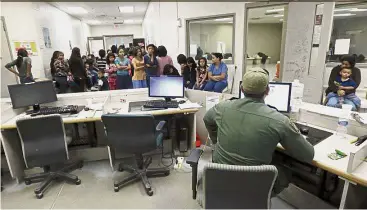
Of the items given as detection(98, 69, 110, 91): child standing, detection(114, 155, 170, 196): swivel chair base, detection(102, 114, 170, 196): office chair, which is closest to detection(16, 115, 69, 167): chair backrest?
detection(102, 114, 170, 196): office chair

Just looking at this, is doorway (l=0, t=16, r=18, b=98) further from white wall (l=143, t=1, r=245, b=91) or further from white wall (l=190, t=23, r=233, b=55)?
white wall (l=190, t=23, r=233, b=55)

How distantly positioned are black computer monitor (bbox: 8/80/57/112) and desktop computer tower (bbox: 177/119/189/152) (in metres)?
1.57

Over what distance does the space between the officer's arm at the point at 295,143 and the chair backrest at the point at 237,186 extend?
27 cm

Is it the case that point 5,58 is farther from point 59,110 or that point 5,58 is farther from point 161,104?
point 161,104

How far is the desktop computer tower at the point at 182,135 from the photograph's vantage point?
2854mm

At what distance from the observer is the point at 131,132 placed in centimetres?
202

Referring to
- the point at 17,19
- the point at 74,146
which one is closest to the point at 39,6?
the point at 17,19

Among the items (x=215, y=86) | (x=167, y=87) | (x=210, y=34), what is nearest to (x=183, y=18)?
(x=210, y=34)

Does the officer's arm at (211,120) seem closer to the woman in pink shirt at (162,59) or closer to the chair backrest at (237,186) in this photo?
the chair backrest at (237,186)

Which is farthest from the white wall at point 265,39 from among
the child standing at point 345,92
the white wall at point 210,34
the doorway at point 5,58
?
the doorway at point 5,58

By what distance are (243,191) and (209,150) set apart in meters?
0.78

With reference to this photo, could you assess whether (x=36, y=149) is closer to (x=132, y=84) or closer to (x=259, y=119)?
(x=259, y=119)

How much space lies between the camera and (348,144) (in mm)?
1665

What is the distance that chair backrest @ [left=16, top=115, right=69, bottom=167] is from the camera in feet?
6.66
